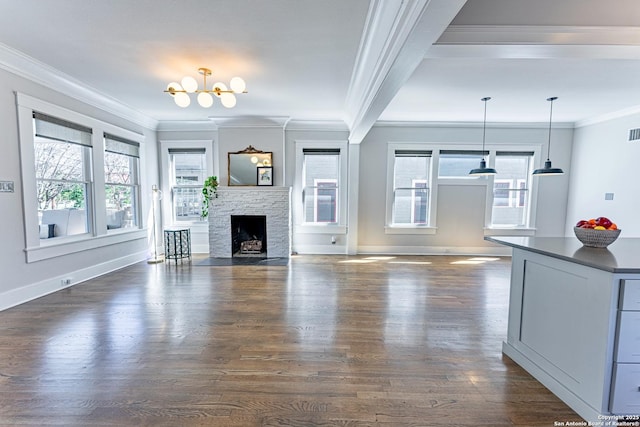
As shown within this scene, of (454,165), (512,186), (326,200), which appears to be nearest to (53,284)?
(326,200)

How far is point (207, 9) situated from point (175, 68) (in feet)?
4.49

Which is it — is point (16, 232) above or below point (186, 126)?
below

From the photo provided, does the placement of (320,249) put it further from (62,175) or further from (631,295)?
(631,295)

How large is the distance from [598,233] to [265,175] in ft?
16.3

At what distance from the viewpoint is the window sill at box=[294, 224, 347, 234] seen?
598 centimetres

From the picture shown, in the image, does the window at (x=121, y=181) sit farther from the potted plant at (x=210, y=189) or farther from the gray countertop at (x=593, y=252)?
the gray countertop at (x=593, y=252)

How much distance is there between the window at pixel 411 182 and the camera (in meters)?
5.90

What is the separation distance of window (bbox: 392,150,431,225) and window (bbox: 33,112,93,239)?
5.38 m

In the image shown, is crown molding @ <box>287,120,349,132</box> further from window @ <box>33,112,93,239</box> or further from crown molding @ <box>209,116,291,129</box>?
window @ <box>33,112,93,239</box>

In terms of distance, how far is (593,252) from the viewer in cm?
177

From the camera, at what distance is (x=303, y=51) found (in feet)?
9.84

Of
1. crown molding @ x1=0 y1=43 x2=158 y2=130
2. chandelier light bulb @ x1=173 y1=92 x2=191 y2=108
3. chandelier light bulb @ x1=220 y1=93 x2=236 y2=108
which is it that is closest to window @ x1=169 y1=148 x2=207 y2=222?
crown molding @ x1=0 y1=43 x2=158 y2=130

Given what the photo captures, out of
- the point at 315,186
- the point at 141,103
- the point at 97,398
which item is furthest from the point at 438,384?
the point at 141,103

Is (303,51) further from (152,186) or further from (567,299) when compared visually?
(152,186)
